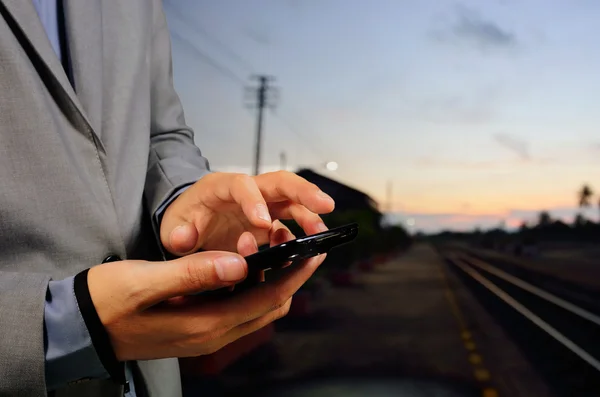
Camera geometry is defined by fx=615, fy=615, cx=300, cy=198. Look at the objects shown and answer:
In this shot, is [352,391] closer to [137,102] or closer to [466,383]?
[466,383]

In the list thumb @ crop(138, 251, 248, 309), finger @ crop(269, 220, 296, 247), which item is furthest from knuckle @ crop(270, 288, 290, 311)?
finger @ crop(269, 220, 296, 247)

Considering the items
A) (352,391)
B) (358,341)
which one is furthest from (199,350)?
(358,341)

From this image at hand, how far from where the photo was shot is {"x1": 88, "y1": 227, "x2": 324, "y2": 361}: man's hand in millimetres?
704

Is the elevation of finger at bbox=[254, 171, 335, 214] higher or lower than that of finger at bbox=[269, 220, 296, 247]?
higher

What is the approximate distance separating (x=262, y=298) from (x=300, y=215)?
25cm

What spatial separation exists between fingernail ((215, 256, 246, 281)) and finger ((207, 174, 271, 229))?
0.22 meters

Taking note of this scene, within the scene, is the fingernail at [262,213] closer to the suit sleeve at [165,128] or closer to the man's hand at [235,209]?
the man's hand at [235,209]

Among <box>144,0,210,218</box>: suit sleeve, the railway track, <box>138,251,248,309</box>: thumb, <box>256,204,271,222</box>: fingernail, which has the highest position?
<box>144,0,210,218</box>: suit sleeve

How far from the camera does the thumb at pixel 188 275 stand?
0.70 metres

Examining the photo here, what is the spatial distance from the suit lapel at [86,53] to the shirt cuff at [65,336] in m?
0.36

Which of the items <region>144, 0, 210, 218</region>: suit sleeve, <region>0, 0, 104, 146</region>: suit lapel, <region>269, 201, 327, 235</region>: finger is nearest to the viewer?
<region>0, 0, 104, 146</region>: suit lapel

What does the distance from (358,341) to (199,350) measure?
1083 centimetres

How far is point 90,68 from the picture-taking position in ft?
3.53

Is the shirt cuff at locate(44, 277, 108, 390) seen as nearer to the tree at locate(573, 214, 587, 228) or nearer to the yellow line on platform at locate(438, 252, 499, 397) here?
the yellow line on platform at locate(438, 252, 499, 397)
